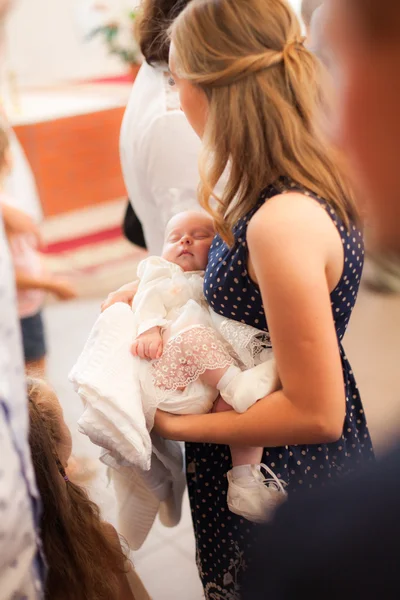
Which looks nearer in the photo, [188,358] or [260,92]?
[260,92]

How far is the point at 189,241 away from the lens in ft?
4.99

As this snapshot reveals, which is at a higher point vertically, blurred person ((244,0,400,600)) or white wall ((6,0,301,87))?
blurred person ((244,0,400,600))

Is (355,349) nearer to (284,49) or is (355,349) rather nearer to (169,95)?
(169,95)

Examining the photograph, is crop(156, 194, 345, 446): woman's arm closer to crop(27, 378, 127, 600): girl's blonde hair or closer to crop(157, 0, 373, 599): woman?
crop(157, 0, 373, 599): woman

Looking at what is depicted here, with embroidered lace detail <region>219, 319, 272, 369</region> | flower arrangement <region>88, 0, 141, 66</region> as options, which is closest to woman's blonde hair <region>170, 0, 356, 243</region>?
embroidered lace detail <region>219, 319, 272, 369</region>

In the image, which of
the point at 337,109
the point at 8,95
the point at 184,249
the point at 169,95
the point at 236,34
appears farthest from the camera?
the point at 8,95

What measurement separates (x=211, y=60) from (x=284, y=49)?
0.12 metres

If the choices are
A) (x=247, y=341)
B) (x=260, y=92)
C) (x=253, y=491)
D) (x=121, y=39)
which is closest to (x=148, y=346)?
(x=247, y=341)

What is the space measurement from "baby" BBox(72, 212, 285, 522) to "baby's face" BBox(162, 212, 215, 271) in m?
0.08

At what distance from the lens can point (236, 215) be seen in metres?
1.25

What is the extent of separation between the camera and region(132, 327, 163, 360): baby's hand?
1336 mm

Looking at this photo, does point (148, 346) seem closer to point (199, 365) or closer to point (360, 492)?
point (199, 365)

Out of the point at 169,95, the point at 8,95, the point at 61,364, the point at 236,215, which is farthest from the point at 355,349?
the point at 8,95

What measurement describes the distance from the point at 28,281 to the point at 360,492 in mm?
1812
